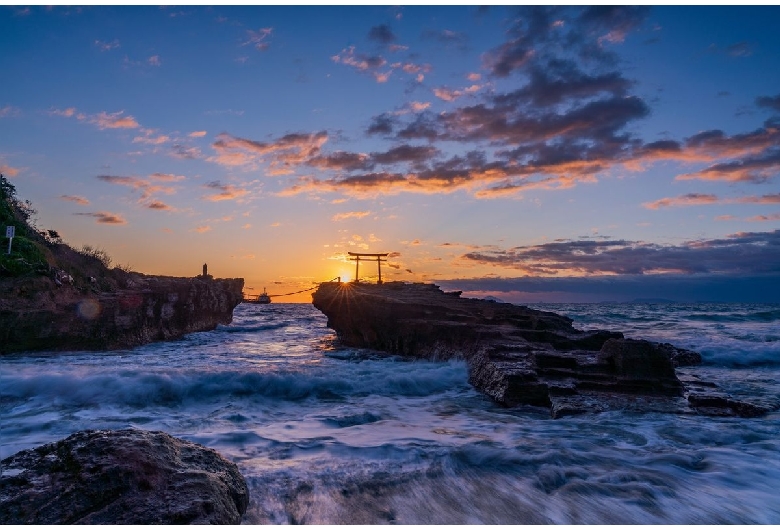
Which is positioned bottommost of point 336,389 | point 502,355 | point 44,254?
point 336,389

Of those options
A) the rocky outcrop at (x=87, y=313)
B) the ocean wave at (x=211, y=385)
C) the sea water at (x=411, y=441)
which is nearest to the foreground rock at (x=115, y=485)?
the sea water at (x=411, y=441)

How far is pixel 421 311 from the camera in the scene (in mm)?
17625

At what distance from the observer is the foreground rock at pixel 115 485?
3.10 meters

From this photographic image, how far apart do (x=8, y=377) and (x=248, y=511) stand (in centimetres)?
939

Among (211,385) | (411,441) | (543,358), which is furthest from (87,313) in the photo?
(543,358)

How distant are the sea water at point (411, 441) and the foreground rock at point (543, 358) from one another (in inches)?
18.5

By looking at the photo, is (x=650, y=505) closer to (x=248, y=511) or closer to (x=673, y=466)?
(x=673, y=466)

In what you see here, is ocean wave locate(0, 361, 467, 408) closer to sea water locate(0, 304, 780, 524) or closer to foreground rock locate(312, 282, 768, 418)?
sea water locate(0, 304, 780, 524)

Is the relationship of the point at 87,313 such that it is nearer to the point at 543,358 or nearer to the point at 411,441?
the point at 411,441

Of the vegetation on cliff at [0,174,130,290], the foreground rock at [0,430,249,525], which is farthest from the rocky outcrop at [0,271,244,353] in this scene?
the foreground rock at [0,430,249,525]

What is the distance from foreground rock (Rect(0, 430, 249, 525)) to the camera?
310 centimetres

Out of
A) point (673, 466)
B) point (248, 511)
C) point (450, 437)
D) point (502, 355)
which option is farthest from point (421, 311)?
point (248, 511)

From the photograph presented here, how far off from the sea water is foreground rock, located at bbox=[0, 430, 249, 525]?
2.99ft

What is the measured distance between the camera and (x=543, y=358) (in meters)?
10.9
